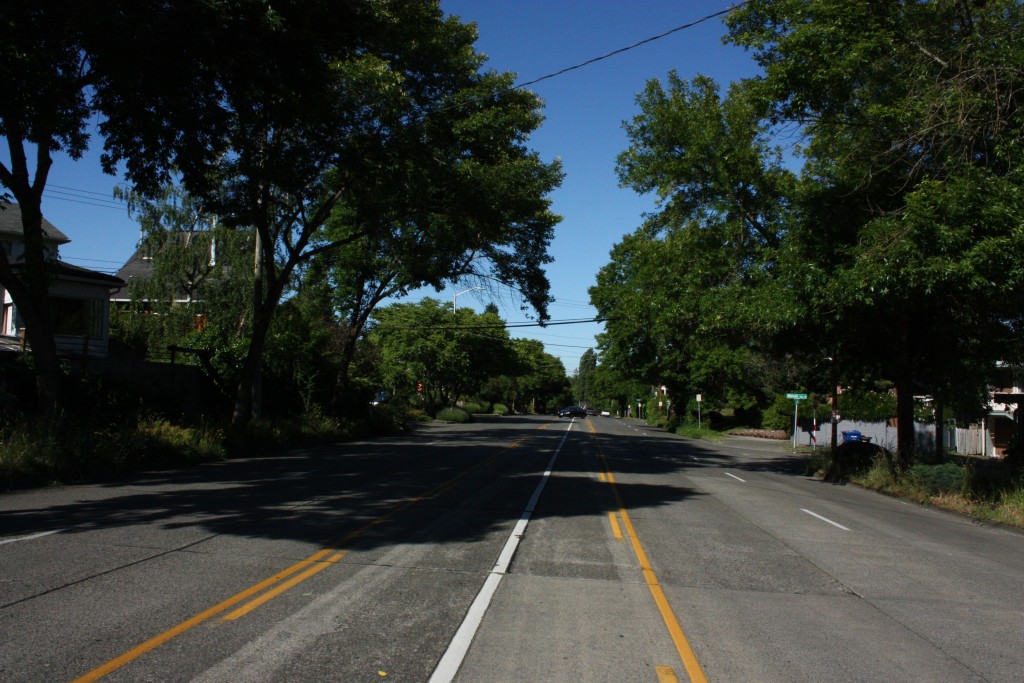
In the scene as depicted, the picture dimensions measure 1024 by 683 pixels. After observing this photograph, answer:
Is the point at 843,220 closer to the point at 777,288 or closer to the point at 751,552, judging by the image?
the point at 777,288

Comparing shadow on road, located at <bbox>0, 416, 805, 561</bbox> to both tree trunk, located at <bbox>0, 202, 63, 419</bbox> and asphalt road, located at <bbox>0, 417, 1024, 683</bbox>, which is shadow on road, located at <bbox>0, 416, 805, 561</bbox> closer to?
asphalt road, located at <bbox>0, 417, 1024, 683</bbox>

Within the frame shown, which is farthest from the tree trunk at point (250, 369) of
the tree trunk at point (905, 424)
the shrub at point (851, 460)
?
the tree trunk at point (905, 424)

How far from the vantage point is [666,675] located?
5.20 m

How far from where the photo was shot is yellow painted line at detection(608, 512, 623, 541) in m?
10.7

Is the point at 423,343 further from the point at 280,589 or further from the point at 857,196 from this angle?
the point at 280,589

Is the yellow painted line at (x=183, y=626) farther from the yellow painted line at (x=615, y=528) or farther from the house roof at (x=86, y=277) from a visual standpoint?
the house roof at (x=86, y=277)

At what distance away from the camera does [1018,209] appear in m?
13.5

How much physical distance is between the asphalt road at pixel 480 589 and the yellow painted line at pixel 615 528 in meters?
0.04

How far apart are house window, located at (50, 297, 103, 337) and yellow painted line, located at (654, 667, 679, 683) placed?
2943cm

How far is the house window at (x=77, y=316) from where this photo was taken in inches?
1164

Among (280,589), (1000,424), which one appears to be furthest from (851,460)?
(1000,424)

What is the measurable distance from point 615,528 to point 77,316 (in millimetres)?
25706

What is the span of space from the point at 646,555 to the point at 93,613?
19.4 ft

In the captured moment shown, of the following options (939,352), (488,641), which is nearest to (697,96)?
(939,352)
